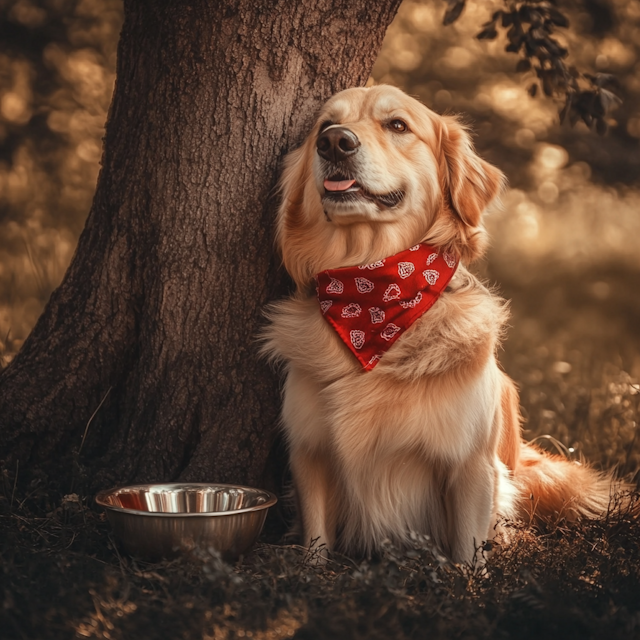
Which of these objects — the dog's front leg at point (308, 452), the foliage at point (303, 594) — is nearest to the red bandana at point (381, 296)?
the dog's front leg at point (308, 452)

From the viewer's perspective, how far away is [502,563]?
7.78 ft

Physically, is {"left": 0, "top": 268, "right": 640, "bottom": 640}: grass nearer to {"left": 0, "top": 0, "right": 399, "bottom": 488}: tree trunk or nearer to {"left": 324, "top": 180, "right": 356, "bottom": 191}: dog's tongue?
{"left": 0, "top": 0, "right": 399, "bottom": 488}: tree trunk

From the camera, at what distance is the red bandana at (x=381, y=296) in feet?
8.20

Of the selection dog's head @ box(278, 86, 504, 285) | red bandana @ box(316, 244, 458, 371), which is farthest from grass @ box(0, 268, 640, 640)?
dog's head @ box(278, 86, 504, 285)

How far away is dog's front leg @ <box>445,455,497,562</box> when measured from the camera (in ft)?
8.07

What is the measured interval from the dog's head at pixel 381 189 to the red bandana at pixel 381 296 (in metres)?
0.09

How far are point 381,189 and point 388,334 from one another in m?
0.48

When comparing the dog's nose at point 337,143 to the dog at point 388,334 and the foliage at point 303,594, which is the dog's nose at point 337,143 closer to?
the dog at point 388,334

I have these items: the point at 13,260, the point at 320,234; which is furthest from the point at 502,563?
the point at 13,260

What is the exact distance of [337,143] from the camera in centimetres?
238

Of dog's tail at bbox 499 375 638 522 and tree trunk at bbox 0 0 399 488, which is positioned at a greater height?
tree trunk at bbox 0 0 399 488

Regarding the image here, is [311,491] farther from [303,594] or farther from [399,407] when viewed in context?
[303,594]

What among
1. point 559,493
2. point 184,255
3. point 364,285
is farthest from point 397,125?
point 559,493

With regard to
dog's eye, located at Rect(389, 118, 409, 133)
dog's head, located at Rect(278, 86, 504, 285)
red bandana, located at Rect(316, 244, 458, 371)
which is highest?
dog's eye, located at Rect(389, 118, 409, 133)
